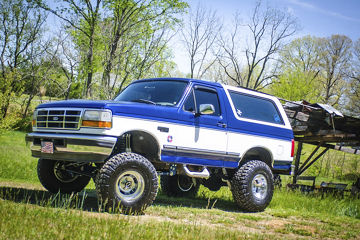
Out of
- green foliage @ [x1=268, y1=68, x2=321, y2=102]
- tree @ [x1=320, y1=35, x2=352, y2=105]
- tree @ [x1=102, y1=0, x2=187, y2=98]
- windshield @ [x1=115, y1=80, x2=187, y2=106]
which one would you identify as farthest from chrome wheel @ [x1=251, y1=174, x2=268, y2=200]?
tree @ [x1=320, y1=35, x2=352, y2=105]

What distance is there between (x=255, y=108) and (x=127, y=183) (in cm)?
359

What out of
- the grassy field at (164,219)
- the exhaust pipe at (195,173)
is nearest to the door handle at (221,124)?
the exhaust pipe at (195,173)

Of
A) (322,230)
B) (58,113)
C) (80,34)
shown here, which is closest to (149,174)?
(58,113)

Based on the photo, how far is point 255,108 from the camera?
798cm

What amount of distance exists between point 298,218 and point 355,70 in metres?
38.8

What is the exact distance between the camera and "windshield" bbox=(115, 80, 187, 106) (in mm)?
6547

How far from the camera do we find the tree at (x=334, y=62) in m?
42.9

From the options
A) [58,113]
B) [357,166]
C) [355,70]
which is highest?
[355,70]

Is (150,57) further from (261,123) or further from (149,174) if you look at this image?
(149,174)

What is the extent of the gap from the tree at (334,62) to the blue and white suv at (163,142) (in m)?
37.9

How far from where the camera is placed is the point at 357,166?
27.9 meters

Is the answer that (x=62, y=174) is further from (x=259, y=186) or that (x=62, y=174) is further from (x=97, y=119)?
(x=259, y=186)

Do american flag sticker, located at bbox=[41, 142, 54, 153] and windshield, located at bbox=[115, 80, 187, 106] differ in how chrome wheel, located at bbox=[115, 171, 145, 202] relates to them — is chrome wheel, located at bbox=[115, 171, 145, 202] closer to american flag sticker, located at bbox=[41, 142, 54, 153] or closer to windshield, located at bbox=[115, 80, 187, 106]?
american flag sticker, located at bbox=[41, 142, 54, 153]

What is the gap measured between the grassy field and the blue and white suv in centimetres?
41
